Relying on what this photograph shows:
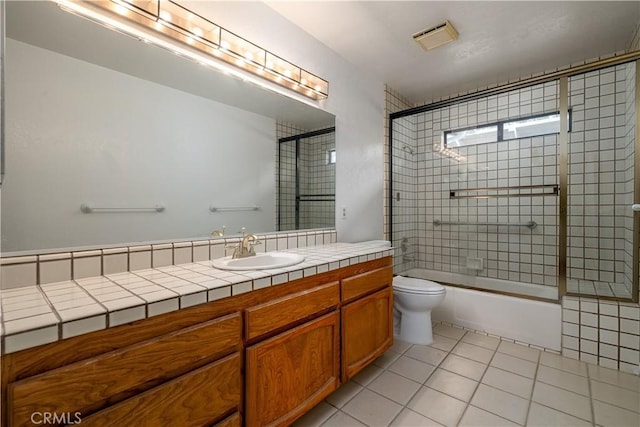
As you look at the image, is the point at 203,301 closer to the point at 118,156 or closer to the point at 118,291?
the point at 118,291

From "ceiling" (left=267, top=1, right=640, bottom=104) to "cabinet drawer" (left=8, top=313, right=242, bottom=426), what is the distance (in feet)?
6.13

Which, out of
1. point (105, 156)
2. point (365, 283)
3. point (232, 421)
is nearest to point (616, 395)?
point (365, 283)

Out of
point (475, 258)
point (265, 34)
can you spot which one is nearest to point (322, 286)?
point (265, 34)

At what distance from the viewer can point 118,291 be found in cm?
88

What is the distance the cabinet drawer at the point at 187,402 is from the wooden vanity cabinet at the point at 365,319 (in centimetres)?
66

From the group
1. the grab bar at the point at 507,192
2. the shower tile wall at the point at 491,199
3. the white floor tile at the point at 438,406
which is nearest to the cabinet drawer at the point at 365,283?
the white floor tile at the point at 438,406

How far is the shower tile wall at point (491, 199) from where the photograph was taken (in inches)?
102

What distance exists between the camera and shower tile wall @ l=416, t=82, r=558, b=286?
2578 millimetres

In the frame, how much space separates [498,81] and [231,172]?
282 centimetres

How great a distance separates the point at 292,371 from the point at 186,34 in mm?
1657

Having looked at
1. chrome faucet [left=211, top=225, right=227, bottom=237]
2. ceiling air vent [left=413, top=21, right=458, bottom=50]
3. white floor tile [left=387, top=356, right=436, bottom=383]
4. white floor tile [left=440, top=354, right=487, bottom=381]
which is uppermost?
ceiling air vent [left=413, top=21, right=458, bottom=50]

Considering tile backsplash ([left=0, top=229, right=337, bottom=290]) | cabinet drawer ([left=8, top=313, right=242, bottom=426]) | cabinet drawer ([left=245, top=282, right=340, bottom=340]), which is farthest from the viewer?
cabinet drawer ([left=245, top=282, right=340, bottom=340])

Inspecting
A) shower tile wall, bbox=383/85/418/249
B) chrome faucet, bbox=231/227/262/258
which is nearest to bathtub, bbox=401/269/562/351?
shower tile wall, bbox=383/85/418/249

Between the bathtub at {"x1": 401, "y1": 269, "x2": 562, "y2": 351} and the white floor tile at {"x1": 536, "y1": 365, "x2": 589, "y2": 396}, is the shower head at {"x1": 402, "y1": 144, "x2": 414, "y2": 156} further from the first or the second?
the white floor tile at {"x1": 536, "y1": 365, "x2": 589, "y2": 396}
